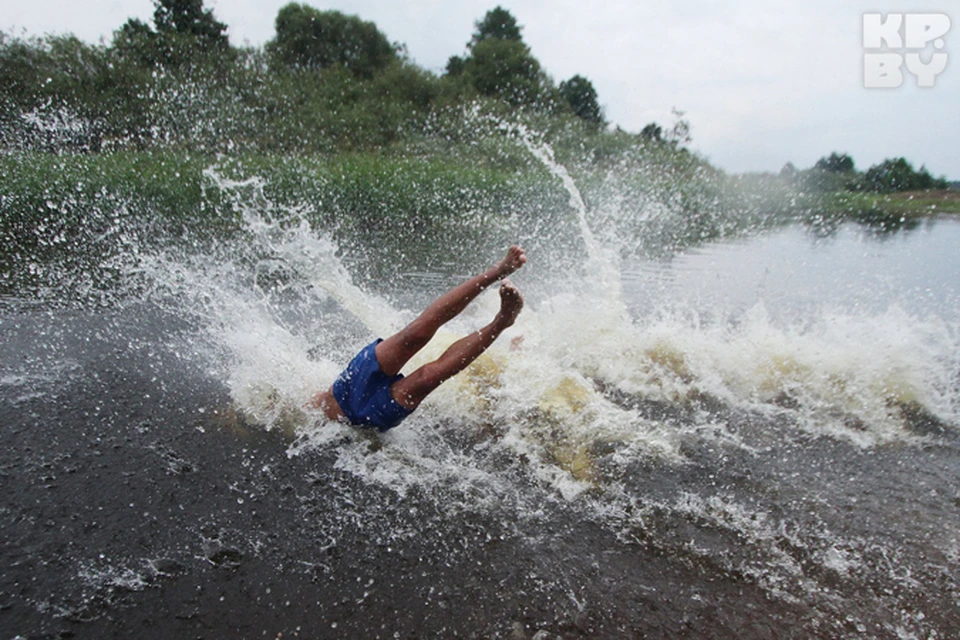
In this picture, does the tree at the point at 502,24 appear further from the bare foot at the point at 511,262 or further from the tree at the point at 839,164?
the bare foot at the point at 511,262

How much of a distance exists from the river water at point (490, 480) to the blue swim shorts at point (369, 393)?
24cm

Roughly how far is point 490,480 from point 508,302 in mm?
1093

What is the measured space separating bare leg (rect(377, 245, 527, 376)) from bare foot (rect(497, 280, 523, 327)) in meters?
0.10

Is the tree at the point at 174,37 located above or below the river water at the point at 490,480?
above

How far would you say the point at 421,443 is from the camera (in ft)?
12.8

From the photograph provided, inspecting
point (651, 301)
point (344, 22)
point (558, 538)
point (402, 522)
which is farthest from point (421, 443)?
point (344, 22)

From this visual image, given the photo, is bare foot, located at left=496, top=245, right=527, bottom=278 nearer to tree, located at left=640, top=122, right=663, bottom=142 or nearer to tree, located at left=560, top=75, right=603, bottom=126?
tree, located at left=640, top=122, right=663, bottom=142

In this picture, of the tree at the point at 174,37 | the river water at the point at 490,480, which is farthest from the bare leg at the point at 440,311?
the tree at the point at 174,37

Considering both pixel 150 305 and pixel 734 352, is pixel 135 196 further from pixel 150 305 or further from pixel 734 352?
pixel 734 352

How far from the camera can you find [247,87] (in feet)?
91.1

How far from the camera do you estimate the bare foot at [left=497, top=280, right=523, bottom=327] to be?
128 inches

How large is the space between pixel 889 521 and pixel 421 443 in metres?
2.82

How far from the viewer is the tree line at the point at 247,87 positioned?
19.8m

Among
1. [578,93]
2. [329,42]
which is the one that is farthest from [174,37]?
[578,93]
